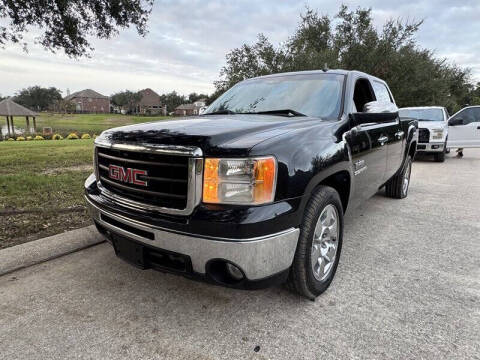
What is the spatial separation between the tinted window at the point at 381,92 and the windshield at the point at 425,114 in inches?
272

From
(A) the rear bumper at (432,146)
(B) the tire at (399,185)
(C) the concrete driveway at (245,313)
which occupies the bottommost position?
(C) the concrete driveway at (245,313)

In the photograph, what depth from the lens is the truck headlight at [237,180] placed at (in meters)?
1.89

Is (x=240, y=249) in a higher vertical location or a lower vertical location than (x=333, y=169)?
lower

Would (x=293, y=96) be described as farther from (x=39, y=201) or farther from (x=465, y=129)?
(x=465, y=129)

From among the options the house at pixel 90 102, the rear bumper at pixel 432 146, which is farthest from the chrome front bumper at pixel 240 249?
the house at pixel 90 102

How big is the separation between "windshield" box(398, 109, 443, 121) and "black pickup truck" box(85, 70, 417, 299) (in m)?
9.56

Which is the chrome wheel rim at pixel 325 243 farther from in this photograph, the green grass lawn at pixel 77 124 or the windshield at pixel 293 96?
the green grass lawn at pixel 77 124

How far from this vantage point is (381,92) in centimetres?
443

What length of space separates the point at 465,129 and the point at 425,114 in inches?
49.7

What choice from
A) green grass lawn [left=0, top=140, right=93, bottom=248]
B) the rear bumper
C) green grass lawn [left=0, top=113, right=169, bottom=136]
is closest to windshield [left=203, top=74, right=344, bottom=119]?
green grass lawn [left=0, top=140, right=93, bottom=248]

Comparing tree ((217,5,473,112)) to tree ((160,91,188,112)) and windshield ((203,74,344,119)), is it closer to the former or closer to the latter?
windshield ((203,74,344,119))

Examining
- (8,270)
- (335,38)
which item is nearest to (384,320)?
(8,270)

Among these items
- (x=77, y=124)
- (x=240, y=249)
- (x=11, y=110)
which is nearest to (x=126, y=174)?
(x=240, y=249)

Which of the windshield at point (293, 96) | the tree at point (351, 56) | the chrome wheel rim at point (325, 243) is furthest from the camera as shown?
the tree at point (351, 56)
